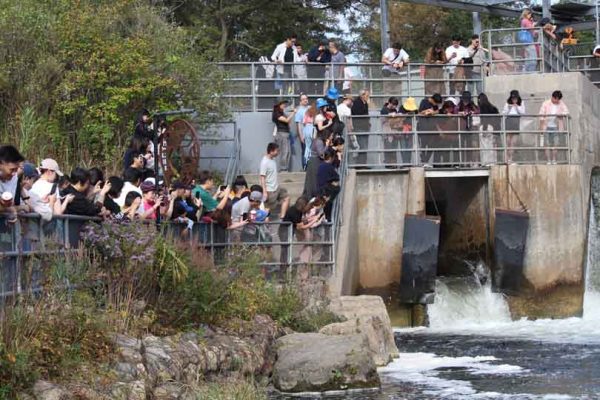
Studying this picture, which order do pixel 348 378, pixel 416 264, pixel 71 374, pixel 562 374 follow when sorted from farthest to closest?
pixel 416 264, pixel 562 374, pixel 348 378, pixel 71 374

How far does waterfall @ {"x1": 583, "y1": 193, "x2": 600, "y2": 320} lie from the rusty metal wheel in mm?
10722

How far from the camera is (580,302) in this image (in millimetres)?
27625

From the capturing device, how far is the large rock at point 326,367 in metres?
17.1

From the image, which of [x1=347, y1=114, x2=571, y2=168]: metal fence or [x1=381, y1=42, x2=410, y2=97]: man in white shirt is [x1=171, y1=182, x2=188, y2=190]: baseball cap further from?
[x1=381, y1=42, x2=410, y2=97]: man in white shirt

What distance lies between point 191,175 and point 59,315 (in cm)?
801

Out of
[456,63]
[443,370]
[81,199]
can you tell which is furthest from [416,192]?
[81,199]

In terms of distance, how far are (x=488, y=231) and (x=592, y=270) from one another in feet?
8.52

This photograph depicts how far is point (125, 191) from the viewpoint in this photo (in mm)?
18297

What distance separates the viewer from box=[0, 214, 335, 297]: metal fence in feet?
42.4

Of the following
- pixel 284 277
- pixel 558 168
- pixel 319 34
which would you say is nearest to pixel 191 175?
pixel 284 277

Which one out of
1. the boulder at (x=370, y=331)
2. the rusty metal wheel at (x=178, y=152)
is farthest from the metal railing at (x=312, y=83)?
the boulder at (x=370, y=331)

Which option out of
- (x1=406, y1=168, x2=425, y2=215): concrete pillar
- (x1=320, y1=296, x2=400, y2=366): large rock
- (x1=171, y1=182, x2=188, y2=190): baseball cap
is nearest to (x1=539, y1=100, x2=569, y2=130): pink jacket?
(x1=406, y1=168, x2=425, y2=215): concrete pillar

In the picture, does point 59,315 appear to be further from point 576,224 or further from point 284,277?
point 576,224

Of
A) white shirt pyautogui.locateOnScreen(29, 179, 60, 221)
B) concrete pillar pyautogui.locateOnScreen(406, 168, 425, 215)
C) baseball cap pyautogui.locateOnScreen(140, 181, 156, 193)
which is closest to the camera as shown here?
white shirt pyautogui.locateOnScreen(29, 179, 60, 221)
